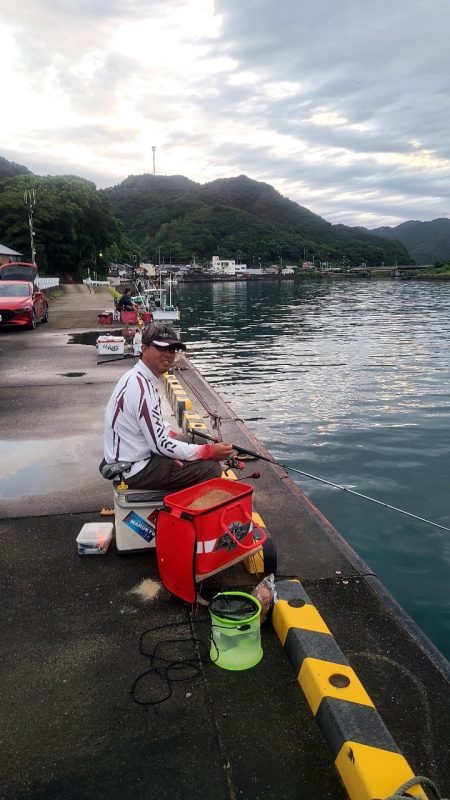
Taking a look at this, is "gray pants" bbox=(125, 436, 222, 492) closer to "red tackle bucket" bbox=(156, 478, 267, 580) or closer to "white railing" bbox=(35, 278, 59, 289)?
"red tackle bucket" bbox=(156, 478, 267, 580)

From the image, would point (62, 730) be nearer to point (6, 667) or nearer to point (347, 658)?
point (6, 667)

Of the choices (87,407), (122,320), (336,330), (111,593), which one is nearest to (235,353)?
(122,320)

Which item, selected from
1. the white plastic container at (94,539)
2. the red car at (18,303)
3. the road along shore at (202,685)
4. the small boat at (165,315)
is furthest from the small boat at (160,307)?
the white plastic container at (94,539)

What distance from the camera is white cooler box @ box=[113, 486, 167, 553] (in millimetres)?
4320

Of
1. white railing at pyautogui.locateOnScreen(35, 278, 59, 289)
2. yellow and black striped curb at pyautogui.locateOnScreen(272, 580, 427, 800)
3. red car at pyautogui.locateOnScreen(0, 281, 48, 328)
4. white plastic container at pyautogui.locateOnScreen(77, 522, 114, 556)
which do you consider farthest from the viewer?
white railing at pyautogui.locateOnScreen(35, 278, 59, 289)

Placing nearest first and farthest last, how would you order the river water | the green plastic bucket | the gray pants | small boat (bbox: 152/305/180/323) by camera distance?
1. the green plastic bucket
2. the gray pants
3. the river water
4. small boat (bbox: 152/305/180/323)

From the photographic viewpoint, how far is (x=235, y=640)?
3309 millimetres

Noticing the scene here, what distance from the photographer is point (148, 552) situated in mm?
4574

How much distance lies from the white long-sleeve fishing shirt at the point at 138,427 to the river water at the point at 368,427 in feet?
9.62

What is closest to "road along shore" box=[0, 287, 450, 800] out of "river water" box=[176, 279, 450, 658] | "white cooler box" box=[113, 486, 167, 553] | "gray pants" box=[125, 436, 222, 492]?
"white cooler box" box=[113, 486, 167, 553]

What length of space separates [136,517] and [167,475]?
0.45 meters

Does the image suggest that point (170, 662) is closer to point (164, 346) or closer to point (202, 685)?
point (202, 685)

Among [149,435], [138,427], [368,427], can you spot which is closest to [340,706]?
[149,435]

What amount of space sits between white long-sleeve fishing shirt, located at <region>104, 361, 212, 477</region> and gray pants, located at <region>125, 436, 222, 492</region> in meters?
0.05
